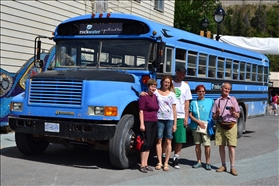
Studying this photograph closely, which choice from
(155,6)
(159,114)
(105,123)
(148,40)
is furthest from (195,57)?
(155,6)

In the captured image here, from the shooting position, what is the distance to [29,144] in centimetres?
846

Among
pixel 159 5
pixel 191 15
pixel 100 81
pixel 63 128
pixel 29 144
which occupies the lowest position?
pixel 29 144

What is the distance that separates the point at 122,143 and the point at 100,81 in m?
1.15

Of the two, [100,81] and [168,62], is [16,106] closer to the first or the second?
[100,81]

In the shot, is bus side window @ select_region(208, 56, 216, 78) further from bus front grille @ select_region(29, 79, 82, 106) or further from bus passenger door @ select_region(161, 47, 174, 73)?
bus front grille @ select_region(29, 79, 82, 106)

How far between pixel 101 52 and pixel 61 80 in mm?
1185

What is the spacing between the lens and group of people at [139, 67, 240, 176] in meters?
7.30

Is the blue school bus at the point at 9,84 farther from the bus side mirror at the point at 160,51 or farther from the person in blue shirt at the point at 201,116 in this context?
the person in blue shirt at the point at 201,116

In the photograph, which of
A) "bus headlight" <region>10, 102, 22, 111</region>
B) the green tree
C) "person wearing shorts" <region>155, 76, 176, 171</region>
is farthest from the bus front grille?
the green tree

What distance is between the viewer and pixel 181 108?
7777 mm

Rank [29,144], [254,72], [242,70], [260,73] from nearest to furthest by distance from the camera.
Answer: [29,144]
[242,70]
[254,72]
[260,73]

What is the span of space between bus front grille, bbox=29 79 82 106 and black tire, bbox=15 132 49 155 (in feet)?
3.38

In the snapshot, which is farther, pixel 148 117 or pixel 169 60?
pixel 169 60

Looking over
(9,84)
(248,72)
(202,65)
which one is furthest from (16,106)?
(248,72)
